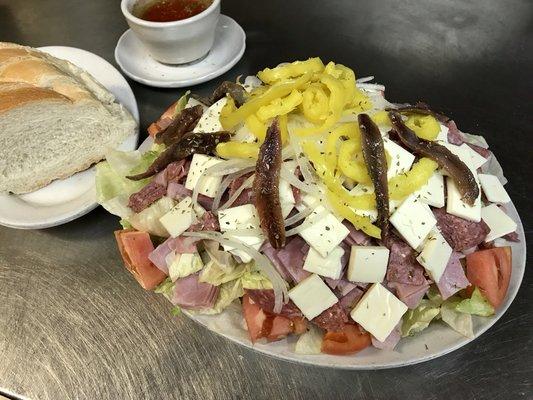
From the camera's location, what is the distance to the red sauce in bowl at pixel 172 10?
95.5 inches

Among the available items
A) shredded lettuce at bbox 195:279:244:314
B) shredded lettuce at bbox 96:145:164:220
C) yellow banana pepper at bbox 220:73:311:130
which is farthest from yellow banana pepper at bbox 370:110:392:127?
shredded lettuce at bbox 96:145:164:220

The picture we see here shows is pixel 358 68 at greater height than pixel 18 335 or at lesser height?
greater

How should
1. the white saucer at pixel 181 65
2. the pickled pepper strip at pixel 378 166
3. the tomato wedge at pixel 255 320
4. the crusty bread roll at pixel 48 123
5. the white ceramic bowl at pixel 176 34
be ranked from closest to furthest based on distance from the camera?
the pickled pepper strip at pixel 378 166, the tomato wedge at pixel 255 320, the crusty bread roll at pixel 48 123, the white ceramic bowl at pixel 176 34, the white saucer at pixel 181 65

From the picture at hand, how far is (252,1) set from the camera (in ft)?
10.9

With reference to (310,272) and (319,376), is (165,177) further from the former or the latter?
(319,376)

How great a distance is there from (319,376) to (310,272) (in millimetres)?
497

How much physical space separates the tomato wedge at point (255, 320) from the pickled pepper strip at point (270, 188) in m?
0.24

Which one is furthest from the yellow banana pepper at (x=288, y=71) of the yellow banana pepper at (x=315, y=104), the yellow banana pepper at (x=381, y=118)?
the yellow banana pepper at (x=381, y=118)

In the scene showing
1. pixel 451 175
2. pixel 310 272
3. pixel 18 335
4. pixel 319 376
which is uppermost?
pixel 451 175

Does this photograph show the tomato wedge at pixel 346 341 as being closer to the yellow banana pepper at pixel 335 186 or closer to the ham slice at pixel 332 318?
the ham slice at pixel 332 318

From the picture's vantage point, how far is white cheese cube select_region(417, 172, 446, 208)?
1.42m

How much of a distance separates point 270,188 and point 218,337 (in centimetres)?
72

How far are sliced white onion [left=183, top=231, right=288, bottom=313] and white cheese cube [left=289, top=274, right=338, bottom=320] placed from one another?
1.7 inches

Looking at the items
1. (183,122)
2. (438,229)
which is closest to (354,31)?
(183,122)
